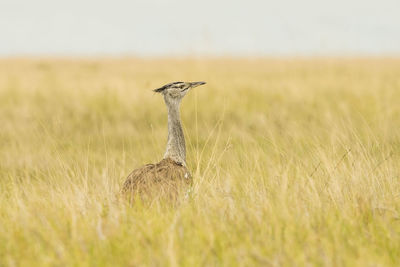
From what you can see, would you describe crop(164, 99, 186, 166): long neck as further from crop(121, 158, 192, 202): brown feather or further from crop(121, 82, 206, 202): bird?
crop(121, 158, 192, 202): brown feather

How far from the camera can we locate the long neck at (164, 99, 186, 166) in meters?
3.69

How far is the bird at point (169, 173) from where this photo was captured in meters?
3.21

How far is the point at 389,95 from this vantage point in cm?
832

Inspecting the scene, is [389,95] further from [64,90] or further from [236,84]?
[64,90]

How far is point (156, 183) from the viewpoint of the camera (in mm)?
3232

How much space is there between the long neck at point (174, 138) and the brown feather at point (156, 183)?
0.26 m

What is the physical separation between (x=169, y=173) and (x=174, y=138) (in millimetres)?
438

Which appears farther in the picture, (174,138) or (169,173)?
(174,138)

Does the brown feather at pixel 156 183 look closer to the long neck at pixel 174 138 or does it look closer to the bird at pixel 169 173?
the bird at pixel 169 173

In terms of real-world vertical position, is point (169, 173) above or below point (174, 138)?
below

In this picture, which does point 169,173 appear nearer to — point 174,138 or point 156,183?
point 156,183

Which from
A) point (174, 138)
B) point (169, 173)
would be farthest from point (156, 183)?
point (174, 138)

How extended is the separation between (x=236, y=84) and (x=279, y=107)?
160 cm

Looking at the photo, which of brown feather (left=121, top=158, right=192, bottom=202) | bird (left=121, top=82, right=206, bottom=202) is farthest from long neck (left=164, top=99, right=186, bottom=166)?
brown feather (left=121, top=158, right=192, bottom=202)
